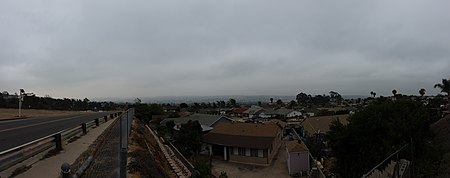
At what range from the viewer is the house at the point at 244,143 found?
28844 millimetres

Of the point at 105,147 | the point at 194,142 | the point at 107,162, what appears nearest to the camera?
the point at 107,162

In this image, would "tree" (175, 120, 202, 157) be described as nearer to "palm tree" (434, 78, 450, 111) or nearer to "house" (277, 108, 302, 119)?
"palm tree" (434, 78, 450, 111)

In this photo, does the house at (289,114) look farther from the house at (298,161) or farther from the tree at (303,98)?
the tree at (303,98)

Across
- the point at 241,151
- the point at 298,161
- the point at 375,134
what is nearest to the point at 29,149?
the point at 375,134

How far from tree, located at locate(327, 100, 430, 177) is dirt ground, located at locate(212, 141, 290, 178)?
18.1 feet

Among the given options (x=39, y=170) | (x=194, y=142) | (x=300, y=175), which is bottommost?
(x=300, y=175)

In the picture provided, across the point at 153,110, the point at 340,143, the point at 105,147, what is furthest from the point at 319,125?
the point at 105,147

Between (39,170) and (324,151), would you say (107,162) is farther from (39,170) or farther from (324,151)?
(324,151)

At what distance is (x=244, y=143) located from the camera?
29844 mm

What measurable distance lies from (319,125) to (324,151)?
12.7 meters

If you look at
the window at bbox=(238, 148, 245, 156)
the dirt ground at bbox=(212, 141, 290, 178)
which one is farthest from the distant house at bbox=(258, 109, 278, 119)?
the window at bbox=(238, 148, 245, 156)

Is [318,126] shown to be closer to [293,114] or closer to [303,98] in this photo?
[293,114]

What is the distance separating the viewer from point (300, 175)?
24.8 m

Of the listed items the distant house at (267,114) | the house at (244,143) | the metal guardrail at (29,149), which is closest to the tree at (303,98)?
the distant house at (267,114)
